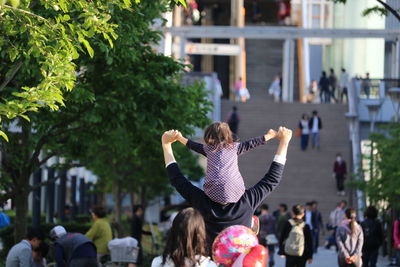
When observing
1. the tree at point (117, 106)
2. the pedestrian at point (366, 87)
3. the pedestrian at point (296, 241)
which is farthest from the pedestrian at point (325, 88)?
the pedestrian at point (296, 241)

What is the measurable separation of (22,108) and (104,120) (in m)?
8.45

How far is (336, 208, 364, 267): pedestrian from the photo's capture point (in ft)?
62.7

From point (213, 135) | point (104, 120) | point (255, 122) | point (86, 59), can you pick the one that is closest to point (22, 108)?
point (213, 135)

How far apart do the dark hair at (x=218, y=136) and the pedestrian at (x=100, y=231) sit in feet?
35.4

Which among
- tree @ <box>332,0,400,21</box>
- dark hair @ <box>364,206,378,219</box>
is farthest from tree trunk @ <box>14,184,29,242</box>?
tree @ <box>332,0,400,21</box>

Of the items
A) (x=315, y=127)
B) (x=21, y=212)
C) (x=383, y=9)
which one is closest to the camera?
(x=383, y=9)

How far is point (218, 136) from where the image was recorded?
9.84 metres

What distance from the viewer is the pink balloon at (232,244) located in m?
8.23

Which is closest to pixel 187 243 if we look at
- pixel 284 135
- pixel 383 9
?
pixel 284 135

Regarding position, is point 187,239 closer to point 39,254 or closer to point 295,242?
point 39,254

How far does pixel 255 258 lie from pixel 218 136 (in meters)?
1.88

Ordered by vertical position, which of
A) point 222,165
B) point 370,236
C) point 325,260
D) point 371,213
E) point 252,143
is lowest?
point 325,260

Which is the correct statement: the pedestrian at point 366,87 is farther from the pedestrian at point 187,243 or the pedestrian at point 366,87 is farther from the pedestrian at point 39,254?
the pedestrian at point 187,243

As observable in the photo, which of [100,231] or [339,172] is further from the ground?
[100,231]
